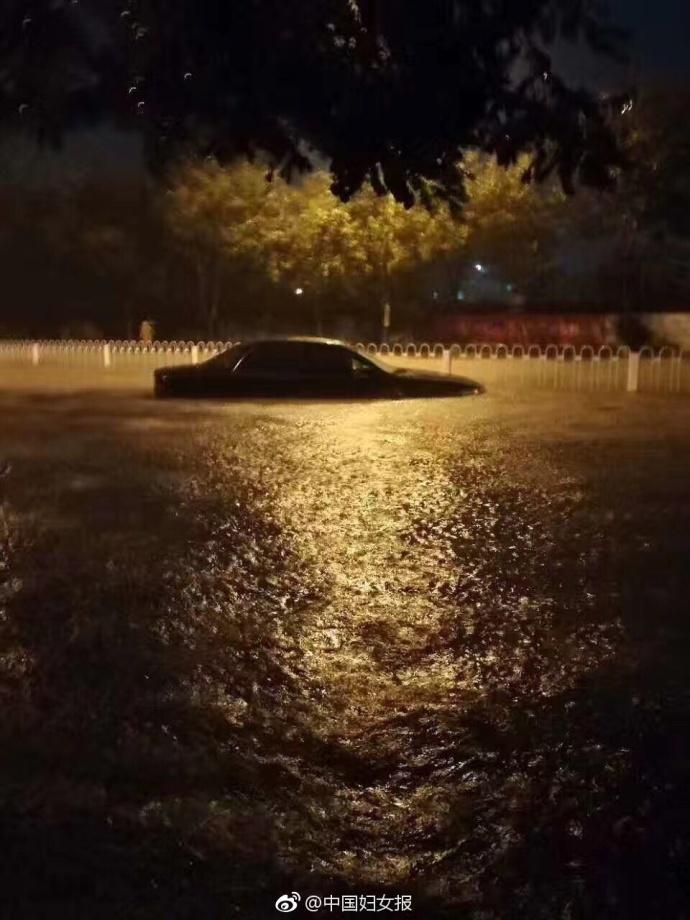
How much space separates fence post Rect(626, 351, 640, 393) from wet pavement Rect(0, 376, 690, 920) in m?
10.5

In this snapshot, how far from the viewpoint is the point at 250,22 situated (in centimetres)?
563

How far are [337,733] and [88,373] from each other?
23.9 m

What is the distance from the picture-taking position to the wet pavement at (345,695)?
3799mm

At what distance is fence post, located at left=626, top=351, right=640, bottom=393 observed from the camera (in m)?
21.5

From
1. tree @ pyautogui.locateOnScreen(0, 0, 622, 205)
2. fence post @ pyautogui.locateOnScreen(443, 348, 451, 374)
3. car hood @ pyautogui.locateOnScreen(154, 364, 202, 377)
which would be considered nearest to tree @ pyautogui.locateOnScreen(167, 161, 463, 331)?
fence post @ pyautogui.locateOnScreen(443, 348, 451, 374)

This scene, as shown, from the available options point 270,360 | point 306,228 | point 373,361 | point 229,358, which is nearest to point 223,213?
point 306,228

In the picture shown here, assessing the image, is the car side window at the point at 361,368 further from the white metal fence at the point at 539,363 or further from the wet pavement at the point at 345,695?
the wet pavement at the point at 345,695

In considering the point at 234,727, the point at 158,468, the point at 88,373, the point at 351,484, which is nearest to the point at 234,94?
the point at 234,727

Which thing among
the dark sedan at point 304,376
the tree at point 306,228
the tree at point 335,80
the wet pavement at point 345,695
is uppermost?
the tree at point 306,228

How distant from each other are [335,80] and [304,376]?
1279 cm

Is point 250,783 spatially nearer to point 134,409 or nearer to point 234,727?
point 234,727

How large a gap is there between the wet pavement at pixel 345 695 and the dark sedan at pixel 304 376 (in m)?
7.09

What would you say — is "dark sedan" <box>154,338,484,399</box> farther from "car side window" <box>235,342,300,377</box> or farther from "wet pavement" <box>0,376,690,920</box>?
"wet pavement" <box>0,376,690,920</box>

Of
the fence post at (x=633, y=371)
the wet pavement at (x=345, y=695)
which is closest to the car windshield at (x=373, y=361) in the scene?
the fence post at (x=633, y=371)
